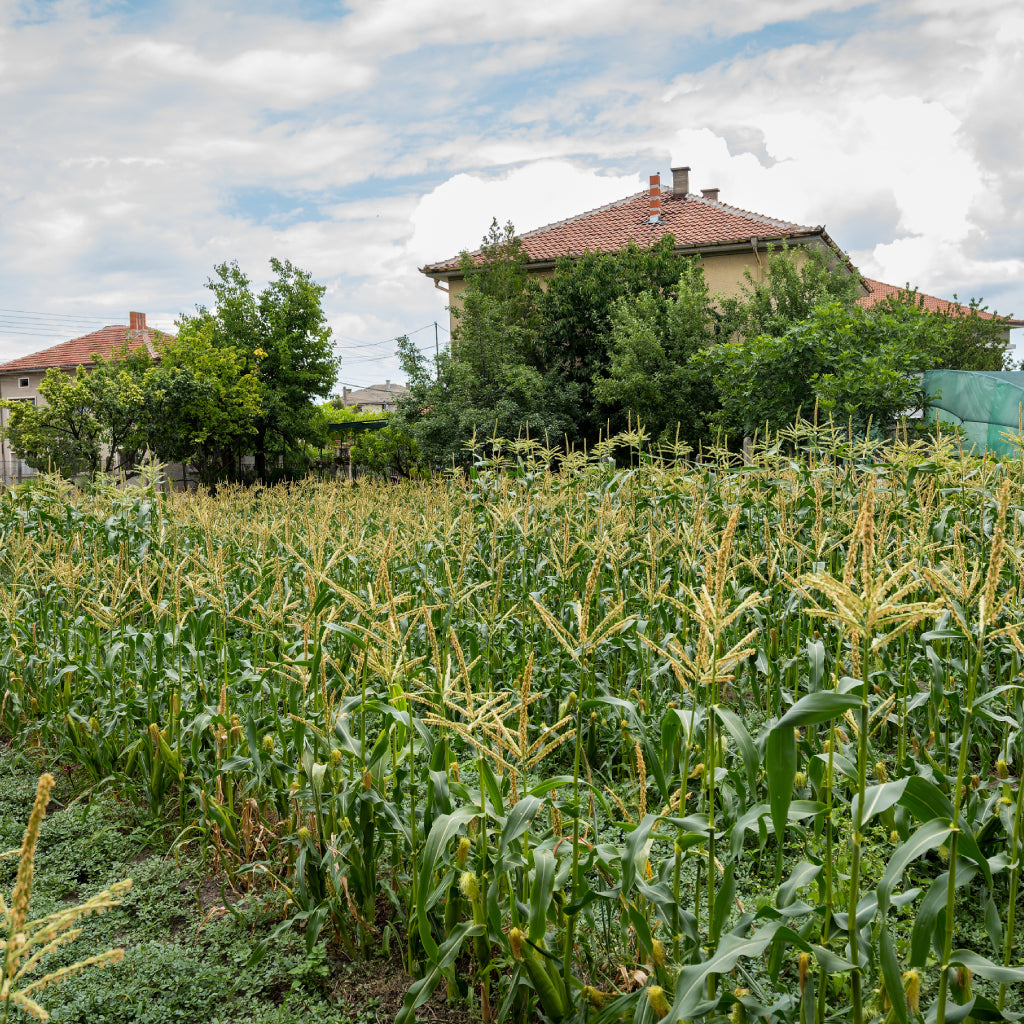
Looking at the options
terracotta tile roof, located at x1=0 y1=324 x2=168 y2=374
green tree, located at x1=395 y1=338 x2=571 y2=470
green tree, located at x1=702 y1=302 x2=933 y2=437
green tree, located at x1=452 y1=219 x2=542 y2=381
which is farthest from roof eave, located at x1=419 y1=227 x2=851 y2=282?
terracotta tile roof, located at x1=0 y1=324 x2=168 y2=374

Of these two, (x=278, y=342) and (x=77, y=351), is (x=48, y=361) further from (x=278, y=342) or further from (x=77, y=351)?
(x=278, y=342)

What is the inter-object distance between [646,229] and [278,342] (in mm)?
10623

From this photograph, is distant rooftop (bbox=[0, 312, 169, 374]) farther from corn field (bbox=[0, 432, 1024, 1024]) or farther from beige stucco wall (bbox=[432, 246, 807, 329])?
corn field (bbox=[0, 432, 1024, 1024])

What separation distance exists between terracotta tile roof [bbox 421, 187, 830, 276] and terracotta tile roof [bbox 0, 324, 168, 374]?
68.4 feet

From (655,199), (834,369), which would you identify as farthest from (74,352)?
(834,369)

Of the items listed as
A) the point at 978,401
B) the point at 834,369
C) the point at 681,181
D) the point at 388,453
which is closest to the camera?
the point at 978,401

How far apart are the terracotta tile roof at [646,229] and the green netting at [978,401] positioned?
7.18 m

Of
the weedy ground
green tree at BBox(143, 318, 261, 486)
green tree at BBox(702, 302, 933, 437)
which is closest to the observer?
the weedy ground

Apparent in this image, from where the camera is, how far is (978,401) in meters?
12.4

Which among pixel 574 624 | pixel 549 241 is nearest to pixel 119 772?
pixel 574 624

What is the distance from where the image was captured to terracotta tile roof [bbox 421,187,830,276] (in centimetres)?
1958

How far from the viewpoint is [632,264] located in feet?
59.8

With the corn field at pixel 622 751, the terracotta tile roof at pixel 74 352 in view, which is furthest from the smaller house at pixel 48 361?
the corn field at pixel 622 751

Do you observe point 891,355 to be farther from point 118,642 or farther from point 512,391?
point 118,642
